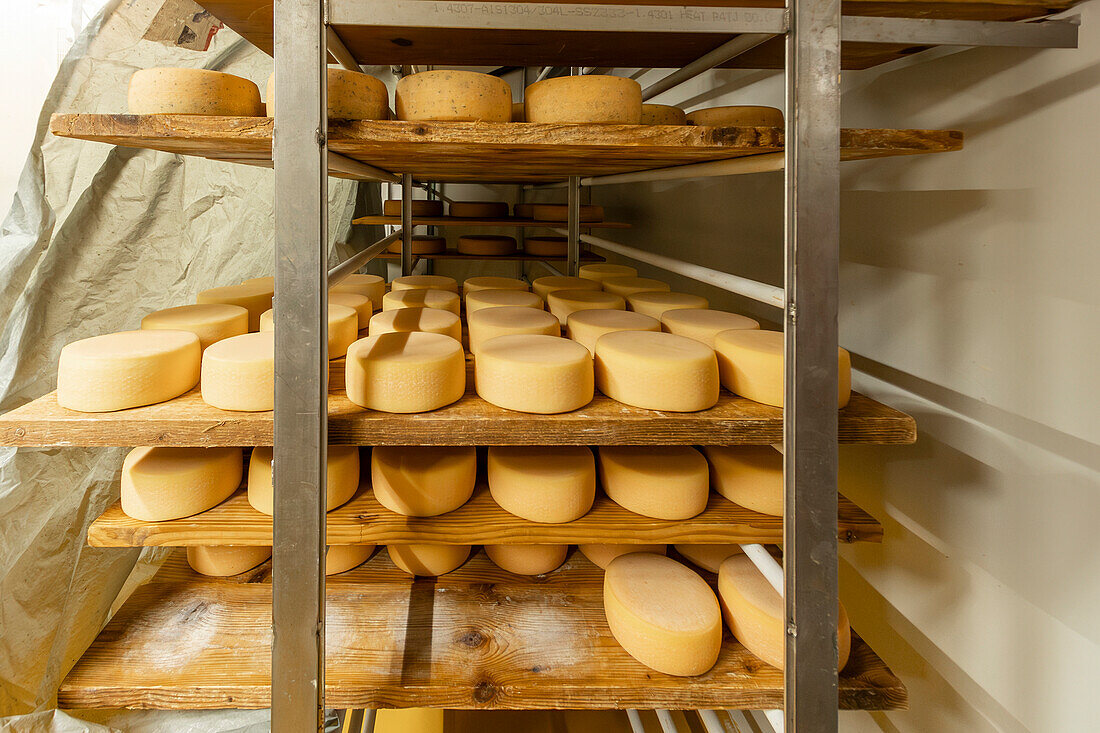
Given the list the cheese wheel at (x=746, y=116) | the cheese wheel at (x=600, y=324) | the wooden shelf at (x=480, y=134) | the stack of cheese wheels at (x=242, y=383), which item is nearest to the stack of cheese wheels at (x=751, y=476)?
the cheese wheel at (x=600, y=324)

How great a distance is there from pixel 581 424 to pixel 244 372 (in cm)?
47

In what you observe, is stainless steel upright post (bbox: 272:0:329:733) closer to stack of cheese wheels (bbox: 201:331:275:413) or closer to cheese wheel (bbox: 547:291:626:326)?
stack of cheese wheels (bbox: 201:331:275:413)

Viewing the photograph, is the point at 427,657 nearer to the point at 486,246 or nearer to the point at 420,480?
the point at 420,480

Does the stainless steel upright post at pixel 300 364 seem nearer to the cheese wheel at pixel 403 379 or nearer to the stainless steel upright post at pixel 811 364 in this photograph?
the cheese wheel at pixel 403 379

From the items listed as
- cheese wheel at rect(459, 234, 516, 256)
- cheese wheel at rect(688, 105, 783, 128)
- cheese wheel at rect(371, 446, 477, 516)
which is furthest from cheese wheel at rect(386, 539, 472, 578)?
cheese wheel at rect(459, 234, 516, 256)

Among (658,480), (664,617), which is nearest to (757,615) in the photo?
(664,617)

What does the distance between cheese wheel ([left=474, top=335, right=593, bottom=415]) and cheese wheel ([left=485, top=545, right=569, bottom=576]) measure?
352 millimetres

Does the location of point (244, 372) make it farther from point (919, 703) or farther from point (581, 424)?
point (919, 703)

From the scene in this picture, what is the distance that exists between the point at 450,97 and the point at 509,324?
0.40 metres

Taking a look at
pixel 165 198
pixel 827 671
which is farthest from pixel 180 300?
pixel 827 671

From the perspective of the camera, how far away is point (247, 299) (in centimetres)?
123

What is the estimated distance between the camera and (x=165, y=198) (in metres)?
1.29

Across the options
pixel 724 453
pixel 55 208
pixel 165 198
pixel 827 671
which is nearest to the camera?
pixel 827 671

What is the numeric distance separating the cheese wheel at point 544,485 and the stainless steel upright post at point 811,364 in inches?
12.7
